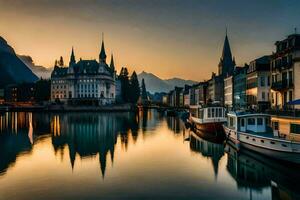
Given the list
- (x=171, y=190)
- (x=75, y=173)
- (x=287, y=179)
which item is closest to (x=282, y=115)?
(x=287, y=179)

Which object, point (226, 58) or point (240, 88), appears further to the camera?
point (226, 58)

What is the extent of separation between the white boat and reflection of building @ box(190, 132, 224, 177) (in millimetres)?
2411

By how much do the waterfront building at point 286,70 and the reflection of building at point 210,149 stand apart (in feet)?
44.5

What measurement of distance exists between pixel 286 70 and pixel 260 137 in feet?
78.8

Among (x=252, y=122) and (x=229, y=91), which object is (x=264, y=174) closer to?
(x=252, y=122)

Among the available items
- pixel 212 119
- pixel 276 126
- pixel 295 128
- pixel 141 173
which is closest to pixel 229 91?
pixel 212 119

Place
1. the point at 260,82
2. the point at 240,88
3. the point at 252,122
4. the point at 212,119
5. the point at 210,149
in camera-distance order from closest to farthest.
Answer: the point at 252,122, the point at 210,149, the point at 212,119, the point at 260,82, the point at 240,88

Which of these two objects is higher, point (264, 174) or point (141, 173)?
point (264, 174)

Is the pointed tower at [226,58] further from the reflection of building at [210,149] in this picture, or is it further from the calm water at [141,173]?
the calm water at [141,173]

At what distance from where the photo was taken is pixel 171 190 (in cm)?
2722

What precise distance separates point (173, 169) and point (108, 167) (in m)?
6.95

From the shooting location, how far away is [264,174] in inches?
1233

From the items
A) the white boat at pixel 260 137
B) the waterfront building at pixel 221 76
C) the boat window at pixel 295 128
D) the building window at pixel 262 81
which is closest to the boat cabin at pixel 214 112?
the white boat at pixel 260 137

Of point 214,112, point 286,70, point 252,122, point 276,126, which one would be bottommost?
point 276,126
